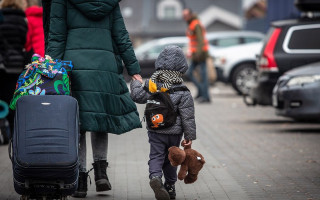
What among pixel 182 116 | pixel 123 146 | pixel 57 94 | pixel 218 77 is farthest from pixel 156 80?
pixel 218 77

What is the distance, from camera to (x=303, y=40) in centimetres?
1466

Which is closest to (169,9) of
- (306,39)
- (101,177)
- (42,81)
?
(306,39)

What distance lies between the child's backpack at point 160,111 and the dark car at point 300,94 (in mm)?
5872

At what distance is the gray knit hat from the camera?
6848 mm

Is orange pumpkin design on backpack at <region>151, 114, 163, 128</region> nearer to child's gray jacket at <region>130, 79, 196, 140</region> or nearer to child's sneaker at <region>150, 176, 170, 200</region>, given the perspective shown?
child's gray jacket at <region>130, 79, 196, 140</region>

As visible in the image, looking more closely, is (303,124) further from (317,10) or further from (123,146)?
(123,146)

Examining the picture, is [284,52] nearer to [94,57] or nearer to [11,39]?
[11,39]

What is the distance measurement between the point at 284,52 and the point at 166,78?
8007 millimetres

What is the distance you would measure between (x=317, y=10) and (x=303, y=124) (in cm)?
316

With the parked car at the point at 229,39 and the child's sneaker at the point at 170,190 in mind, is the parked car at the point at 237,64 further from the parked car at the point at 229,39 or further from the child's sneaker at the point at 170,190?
the child's sneaker at the point at 170,190

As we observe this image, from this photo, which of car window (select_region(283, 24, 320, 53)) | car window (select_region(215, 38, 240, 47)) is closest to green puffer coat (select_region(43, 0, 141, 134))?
car window (select_region(283, 24, 320, 53))

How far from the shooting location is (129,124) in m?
7.09

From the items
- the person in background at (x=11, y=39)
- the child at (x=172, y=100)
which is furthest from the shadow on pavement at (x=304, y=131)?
the child at (x=172, y=100)

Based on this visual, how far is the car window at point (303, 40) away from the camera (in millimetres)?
14539
